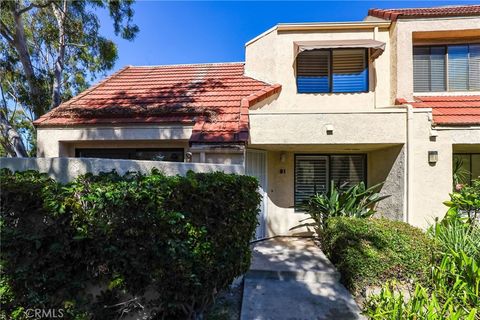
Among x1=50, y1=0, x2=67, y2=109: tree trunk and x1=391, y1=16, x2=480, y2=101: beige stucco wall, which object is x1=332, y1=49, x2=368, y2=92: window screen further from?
x1=50, y1=0, x2=67, y2=109: tree trunk

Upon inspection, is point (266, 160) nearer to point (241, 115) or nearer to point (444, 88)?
point (241, 115)

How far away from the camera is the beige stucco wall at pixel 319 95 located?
11.8 meters

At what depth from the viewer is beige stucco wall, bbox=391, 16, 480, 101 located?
10875 mm

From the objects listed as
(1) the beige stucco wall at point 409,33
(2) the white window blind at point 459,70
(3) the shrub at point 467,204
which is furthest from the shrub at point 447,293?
(2) the white window blind at point 459,70

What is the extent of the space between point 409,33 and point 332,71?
3274 mm

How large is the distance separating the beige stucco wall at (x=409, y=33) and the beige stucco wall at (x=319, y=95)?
0.52 m

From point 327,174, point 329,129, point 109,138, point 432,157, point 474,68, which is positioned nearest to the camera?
point 432,157

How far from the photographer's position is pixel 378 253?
689 centimetres

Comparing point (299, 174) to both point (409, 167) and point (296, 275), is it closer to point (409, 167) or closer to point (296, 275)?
point (409, 167)

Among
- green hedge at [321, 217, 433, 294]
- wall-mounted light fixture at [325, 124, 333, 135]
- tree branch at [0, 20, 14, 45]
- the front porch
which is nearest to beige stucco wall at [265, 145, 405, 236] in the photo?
the front porch

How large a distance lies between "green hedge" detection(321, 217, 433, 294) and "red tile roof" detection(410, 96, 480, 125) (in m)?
4.40

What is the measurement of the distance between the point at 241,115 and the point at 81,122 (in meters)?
6.11

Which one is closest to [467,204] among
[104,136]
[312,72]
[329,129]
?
[329,129]

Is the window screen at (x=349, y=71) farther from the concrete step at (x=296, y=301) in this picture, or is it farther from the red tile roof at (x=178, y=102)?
the concrete step at (x=296, y=301)
